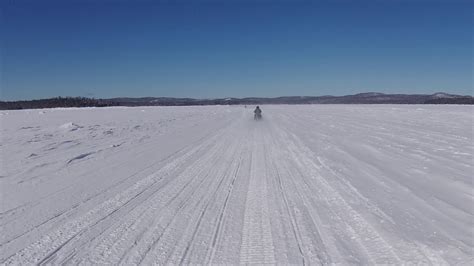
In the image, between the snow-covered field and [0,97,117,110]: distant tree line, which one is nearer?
the snow-covered field

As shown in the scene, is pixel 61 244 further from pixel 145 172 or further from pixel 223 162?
pixel 223 162

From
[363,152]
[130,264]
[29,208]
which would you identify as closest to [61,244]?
[130,264]

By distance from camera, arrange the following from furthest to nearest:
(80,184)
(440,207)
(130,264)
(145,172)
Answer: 1. (145,172)
2. (80,184)
3. (440,207)
4. (130,264)

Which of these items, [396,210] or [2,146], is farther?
[2,146]

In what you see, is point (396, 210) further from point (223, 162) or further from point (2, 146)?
point (2, 146)

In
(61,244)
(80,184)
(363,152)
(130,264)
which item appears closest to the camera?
(130,264)

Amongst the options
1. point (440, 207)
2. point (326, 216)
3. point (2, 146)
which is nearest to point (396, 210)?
point (440, 207)

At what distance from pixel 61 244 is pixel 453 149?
11.3 m

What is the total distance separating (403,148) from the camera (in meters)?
11.5

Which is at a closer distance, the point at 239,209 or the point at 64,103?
the point at 239,209

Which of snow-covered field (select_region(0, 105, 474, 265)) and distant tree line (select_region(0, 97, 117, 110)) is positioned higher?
snow-covered field (select_region(0, 105, 474, 265))

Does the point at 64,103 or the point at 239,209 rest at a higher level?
the point at 239,209

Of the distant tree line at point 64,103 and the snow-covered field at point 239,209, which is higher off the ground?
the snow-covered field at point 239,209

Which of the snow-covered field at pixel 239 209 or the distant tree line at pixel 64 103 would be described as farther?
the distant tree line at pixel 64 103
